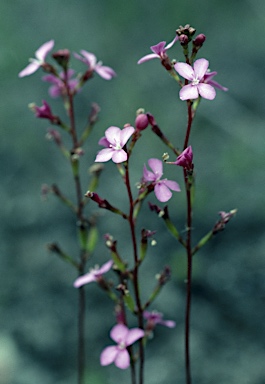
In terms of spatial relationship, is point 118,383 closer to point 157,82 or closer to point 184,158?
point 184,158

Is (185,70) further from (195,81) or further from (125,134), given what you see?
(125,134)

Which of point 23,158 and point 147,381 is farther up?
point 23,158

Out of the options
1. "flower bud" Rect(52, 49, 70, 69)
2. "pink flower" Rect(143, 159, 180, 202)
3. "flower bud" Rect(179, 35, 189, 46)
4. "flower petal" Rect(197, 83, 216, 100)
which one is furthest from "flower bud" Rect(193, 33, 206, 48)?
"flower bud" Rect(52, 49, 70, 69)

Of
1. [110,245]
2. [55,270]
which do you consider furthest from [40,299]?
[110,245]

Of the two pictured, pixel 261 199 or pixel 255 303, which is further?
pixel 261 199

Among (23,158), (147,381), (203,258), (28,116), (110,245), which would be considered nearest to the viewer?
(110,245)

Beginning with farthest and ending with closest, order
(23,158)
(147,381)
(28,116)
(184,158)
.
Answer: (28,116)
(23,158)
(147,381)
(184,158)

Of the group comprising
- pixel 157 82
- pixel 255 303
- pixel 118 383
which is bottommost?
pixel 118 383

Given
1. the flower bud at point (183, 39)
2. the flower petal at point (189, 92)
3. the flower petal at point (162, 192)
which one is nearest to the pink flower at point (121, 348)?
the flower petal at point (162, 192)
